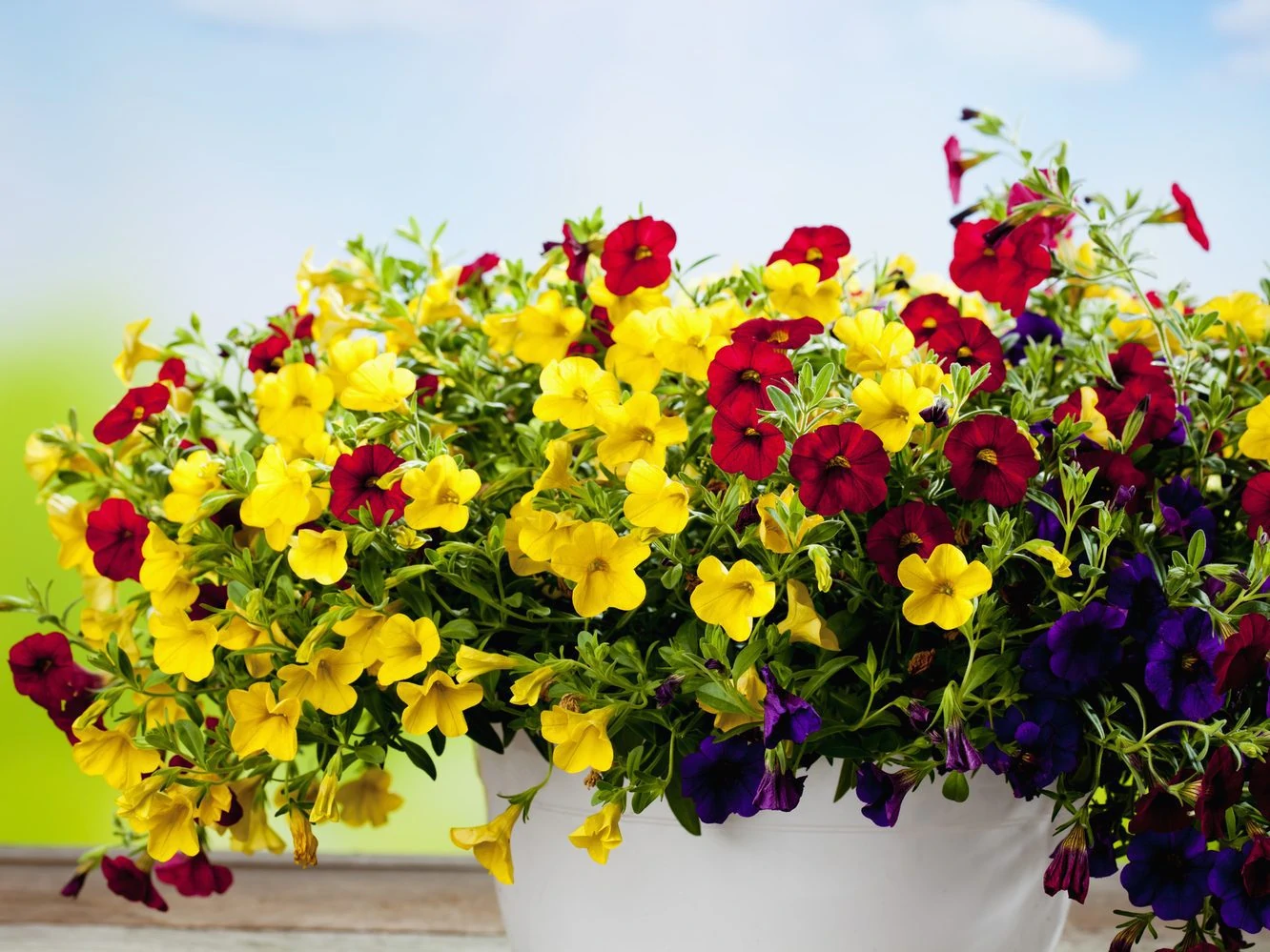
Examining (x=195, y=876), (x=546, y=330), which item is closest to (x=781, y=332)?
(x=546, y=330)

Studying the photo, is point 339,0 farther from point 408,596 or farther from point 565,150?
point 408,596

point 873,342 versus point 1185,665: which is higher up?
point 873,342

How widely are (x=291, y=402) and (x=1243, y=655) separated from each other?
0.50m

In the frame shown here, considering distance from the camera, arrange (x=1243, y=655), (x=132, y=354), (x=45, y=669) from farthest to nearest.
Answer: (x=132, y=354)
(x=45, y=669)
(x=1243, y=655)

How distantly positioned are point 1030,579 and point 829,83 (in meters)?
1.00

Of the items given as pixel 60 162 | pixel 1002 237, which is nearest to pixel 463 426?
pixel 1002 237

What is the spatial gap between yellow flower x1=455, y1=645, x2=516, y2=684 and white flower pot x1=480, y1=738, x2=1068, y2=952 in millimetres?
101

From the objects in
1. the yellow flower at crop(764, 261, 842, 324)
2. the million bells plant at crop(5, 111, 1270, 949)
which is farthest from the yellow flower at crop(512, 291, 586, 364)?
the yellow flower at crop(764, 261, 842, 324)

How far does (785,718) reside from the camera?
0.50 m

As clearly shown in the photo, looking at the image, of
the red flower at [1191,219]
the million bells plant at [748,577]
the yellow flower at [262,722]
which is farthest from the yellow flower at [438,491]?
the red flower at [1191,219]

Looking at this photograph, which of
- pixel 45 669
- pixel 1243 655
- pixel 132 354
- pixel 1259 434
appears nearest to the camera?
pixel 1243 655

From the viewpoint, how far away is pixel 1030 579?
1.87 ft

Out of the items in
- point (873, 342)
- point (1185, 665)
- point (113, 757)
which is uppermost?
point (873, 342)

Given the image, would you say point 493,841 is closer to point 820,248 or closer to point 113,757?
point 113,757
